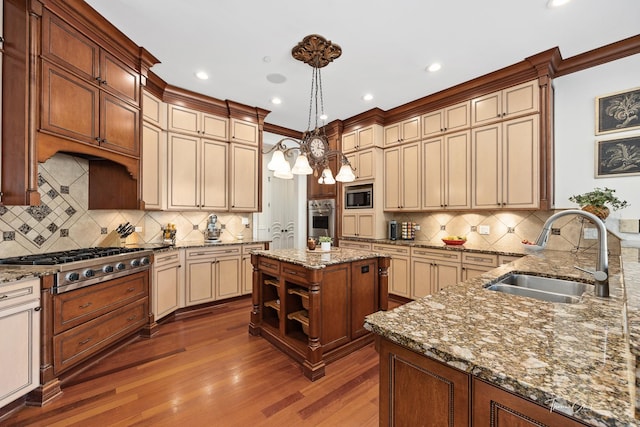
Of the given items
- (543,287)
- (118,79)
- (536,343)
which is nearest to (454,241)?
(543,287)

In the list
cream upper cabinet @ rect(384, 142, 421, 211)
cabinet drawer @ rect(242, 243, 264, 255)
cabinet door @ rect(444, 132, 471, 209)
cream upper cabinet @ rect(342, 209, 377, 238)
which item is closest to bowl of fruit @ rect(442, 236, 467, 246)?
cabinet door @ rect(444, 132, 471, 209)

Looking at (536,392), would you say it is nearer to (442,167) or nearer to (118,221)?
(442,167)

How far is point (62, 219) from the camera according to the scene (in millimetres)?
2592

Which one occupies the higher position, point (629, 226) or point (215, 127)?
point (215, 127)

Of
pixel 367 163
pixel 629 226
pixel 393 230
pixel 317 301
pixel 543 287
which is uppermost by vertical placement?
pixel 367 163

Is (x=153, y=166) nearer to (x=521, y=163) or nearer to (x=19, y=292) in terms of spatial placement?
(x=19, y=292)

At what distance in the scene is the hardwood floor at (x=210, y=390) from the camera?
1694 millimetres

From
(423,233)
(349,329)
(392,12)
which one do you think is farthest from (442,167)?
(349,329)

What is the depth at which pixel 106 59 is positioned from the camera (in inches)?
100

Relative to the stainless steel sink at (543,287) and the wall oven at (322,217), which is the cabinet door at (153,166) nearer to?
the wall oven at (322,217)

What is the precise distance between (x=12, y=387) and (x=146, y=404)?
0.78 meters

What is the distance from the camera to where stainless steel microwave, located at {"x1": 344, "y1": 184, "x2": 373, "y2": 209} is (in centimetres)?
438

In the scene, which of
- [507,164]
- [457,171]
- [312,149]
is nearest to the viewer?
[312,149]

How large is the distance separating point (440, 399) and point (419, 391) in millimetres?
67
